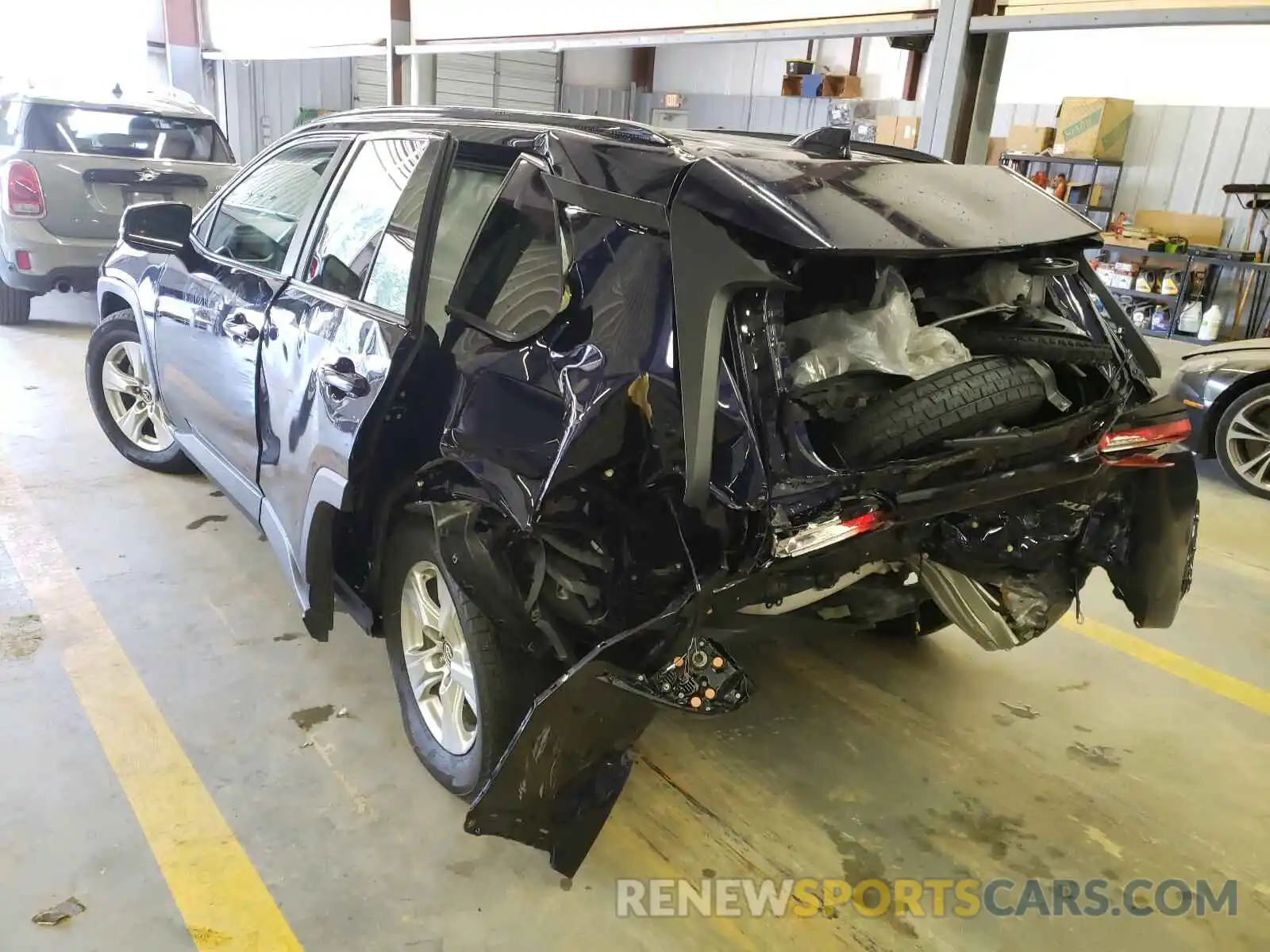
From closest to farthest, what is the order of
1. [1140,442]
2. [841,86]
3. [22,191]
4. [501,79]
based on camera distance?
1. [1140,442]
2. [22,191]
3. [841,86]
4. [501,79]

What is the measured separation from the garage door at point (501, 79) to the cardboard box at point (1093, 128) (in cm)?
911

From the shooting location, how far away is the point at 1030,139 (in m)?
10.2

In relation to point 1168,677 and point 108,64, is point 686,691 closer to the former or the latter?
point 1168,677

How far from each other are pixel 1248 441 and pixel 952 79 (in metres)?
2.93

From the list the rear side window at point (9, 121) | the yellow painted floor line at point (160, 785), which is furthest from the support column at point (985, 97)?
the rear side window at point (9, 121)

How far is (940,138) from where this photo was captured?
472 centimetres

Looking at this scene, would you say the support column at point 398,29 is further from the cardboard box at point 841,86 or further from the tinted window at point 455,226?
the cardboard box at point 841,86

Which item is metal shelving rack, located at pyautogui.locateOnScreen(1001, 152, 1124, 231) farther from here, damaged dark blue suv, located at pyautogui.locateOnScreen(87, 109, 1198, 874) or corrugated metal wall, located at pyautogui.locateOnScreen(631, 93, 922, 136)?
damaged dark blue suv, located at pyautogui.locateOnScreen(87, 109, 1198, 874)

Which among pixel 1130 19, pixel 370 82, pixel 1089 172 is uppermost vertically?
pixel 370 82

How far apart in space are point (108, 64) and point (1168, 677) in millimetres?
14340

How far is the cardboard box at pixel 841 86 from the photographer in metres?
13.5

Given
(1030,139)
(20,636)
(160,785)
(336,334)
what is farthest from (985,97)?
(1030,139)

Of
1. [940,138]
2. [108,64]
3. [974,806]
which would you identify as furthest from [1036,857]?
[108,64]

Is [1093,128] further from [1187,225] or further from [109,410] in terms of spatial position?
[109,410]
